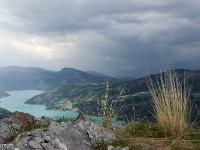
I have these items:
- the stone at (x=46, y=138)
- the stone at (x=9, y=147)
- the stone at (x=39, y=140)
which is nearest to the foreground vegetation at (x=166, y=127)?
the stone at (x=46, y=138)

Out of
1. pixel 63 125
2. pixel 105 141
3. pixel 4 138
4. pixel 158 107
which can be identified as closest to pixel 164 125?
pixel 158 107

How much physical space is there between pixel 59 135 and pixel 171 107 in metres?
4.14

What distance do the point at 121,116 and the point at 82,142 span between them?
3348 millimetres

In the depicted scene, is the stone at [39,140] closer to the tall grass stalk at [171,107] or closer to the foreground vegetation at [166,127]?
the foreground vegetation at [166,127]

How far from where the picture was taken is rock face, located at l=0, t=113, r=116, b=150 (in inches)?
341

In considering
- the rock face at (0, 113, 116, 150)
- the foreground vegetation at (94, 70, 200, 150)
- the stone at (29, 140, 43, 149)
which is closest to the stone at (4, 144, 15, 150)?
the rock face at (0, 113, 116, 150)

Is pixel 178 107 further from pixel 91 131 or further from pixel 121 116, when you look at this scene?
pixel 91 131

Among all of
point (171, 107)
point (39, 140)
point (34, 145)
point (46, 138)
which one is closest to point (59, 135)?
point (46, 138)

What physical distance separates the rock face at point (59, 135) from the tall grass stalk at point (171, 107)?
214 cm

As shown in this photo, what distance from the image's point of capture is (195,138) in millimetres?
10984

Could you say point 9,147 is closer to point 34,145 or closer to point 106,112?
point 34,145

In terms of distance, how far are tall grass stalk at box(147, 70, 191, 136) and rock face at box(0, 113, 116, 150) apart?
2142mm

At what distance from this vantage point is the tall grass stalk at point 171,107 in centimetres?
1123

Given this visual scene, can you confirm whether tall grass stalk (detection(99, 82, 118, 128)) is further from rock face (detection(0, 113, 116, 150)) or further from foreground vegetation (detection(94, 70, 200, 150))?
rock face (detection(0, 113, 116, 150))
